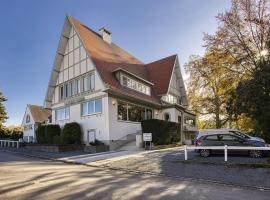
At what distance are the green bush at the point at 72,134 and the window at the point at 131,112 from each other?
14.0 feet

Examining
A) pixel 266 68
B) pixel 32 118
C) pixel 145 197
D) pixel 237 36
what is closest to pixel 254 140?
pixel 266 68

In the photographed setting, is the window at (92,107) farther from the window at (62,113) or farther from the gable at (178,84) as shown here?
the gable at (178,84)

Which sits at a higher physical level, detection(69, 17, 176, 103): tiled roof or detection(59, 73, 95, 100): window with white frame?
detection(69, 17, 176, 103): tiled roof

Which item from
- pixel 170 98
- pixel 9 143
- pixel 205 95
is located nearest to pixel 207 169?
pixel 170 98

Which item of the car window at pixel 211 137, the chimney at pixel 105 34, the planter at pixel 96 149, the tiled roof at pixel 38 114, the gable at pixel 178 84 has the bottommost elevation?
the planter at pixel 96 149

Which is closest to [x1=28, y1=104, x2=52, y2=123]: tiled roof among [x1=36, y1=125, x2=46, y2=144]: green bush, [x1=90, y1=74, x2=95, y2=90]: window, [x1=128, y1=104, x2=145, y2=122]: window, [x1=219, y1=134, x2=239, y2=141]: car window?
[x1=36, y1=125, x2=46, y2=144]: green bush

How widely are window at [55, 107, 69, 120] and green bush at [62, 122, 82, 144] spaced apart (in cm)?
341

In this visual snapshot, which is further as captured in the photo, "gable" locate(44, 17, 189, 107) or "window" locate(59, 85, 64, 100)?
"window" locate(59, 85, 64, 100)

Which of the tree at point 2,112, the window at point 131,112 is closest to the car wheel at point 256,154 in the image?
the window at point 131,112

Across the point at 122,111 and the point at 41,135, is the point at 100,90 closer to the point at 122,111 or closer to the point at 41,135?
the point at 122,111

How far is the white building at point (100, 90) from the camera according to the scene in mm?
23812

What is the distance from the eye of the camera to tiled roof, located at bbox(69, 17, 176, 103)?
24.9 metres

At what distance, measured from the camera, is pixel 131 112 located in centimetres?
2622

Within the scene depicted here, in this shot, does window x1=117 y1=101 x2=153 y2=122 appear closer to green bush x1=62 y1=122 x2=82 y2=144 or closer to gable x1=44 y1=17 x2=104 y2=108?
gable x1=44 y1=17 x2=104 y2=108
